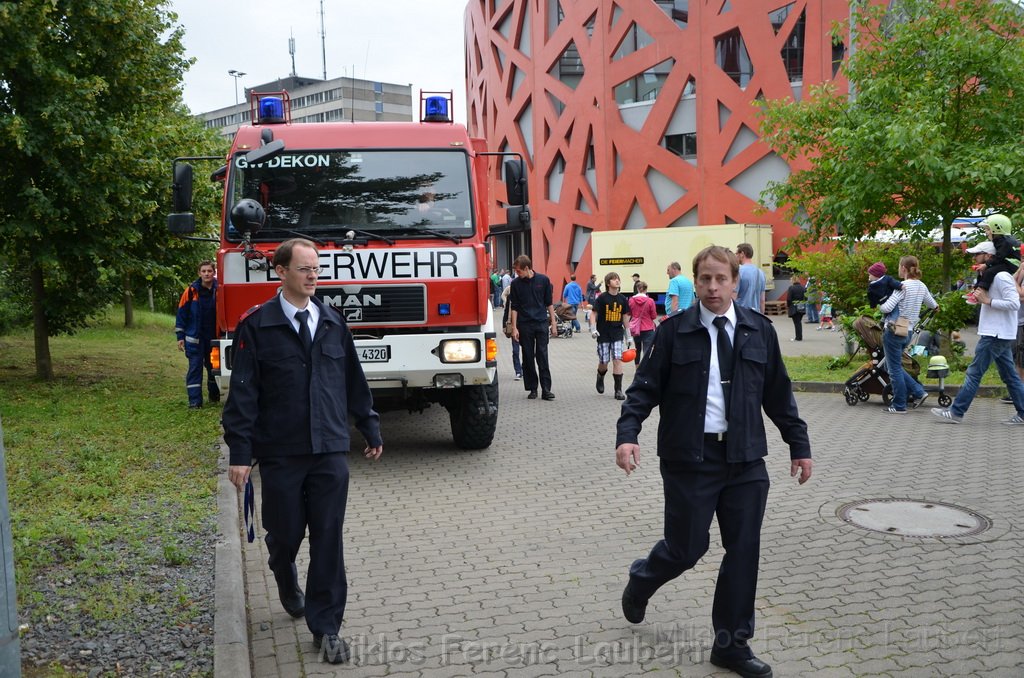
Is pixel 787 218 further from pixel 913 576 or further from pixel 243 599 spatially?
pixel 243 599

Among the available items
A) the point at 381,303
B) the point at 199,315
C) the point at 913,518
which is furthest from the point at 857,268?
the point at 381,303

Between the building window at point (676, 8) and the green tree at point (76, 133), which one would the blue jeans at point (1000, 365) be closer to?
the green tree at point (76, 133)

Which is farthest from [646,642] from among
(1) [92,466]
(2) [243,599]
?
(1) [92,466]

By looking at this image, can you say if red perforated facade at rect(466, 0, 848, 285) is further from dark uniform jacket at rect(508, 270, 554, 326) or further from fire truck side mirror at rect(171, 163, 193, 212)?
fire truck side mirror at rect(171, 163, 193, 212)

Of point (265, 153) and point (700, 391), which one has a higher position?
point (265, 153)

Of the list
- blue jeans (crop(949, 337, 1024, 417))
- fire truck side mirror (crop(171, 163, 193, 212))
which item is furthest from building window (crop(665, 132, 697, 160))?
fire truck side mirror (crop(171, 163, 193, 212))

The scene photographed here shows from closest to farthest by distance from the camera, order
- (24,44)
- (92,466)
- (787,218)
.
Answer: (92,466), (24,44), (787,218)

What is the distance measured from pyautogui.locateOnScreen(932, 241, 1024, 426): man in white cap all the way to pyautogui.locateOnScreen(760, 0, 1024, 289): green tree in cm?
402

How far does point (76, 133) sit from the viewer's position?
11484 millimetres

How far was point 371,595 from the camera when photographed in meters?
5.19

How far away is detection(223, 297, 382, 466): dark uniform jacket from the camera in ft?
13.8

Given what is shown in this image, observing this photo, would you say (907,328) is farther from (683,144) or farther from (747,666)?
(683,144)

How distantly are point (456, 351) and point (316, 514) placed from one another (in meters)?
3.83

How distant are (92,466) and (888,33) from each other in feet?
46.0
